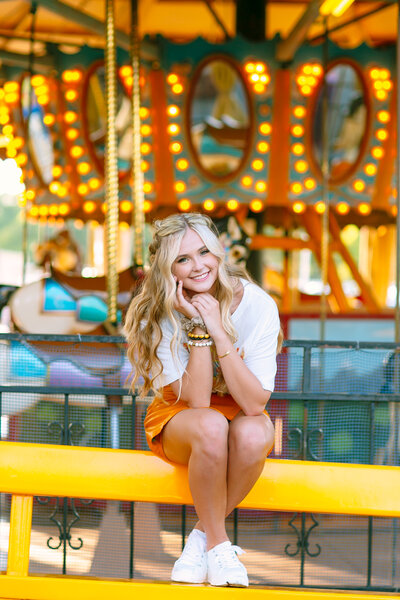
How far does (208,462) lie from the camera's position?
6.72 ft

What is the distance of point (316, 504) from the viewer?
2.27 metres

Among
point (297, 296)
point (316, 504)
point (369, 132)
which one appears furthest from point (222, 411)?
point (297, 296)

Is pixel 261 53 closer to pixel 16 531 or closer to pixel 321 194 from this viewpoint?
pixel 321 194

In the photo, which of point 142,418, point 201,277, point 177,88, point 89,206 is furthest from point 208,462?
point 89,206

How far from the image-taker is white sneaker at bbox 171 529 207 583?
2104mm

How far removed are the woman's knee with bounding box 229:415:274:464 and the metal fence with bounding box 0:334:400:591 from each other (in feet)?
2.69

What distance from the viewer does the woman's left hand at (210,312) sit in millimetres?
2090

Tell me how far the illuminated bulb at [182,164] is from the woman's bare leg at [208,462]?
453 cm

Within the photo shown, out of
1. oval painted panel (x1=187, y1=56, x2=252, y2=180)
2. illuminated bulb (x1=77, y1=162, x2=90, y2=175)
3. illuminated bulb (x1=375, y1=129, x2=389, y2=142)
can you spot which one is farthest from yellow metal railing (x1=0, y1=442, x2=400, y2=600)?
illuminated bulb (x1=375, y1=129, x2=389, y2=142)

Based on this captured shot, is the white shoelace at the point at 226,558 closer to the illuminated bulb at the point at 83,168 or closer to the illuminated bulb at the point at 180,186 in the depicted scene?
the illuminated bulb at the point at 180,186

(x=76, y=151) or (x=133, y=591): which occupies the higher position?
(x=76, y=151)

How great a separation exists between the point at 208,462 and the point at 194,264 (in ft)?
1.69

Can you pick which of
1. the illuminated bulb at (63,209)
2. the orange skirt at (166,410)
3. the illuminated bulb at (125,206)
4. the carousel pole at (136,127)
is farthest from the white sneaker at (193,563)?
the illuminated bulb at (63,209)

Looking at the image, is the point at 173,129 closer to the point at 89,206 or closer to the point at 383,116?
the point at 89,206
